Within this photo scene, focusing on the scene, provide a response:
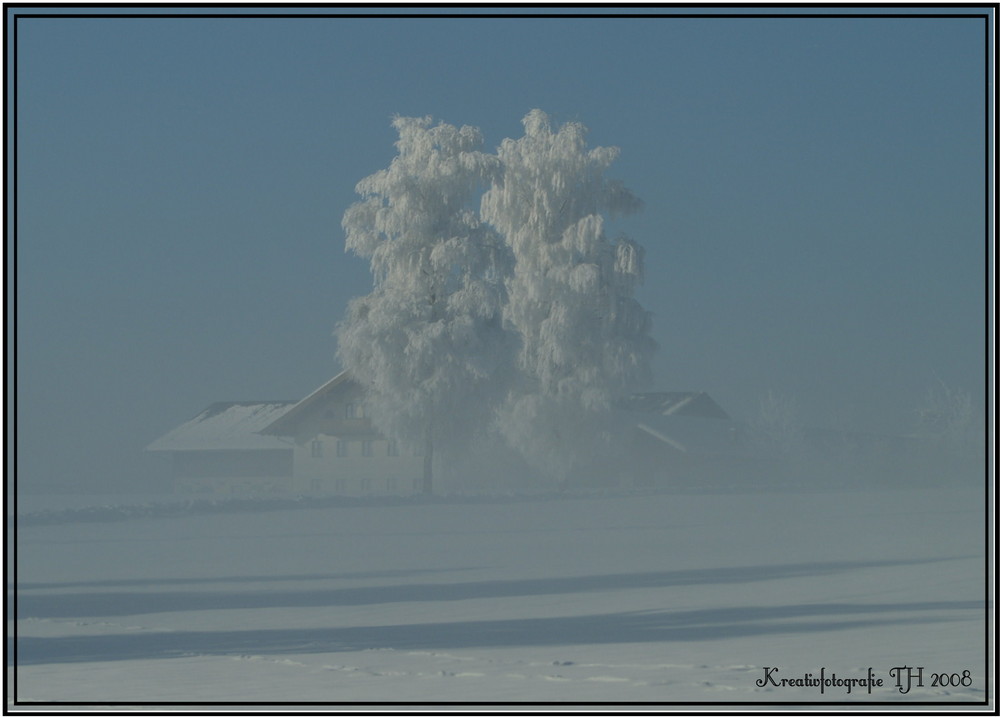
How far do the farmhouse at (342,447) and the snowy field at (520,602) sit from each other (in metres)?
0.35

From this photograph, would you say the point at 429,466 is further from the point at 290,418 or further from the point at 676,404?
the point at 676,404

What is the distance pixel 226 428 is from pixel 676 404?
4.76 metres

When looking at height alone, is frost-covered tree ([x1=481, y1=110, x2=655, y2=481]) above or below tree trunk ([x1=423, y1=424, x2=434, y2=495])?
above

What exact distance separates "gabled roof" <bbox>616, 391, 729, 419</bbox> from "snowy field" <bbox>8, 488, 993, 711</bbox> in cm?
97

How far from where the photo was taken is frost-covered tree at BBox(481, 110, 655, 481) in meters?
14.2

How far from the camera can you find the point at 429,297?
1627 centimetres

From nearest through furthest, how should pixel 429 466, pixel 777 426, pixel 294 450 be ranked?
pixel 294 450
pixel 777 426
pixel 429 466

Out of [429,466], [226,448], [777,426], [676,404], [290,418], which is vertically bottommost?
[226,448]

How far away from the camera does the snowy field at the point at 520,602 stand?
6.82m

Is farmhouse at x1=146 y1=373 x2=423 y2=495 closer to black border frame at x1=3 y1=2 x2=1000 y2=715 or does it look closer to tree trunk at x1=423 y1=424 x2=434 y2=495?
tree trunk at x1=423 y1=424 x2=434 y2=495

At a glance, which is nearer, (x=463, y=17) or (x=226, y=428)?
(x=463, y=17)

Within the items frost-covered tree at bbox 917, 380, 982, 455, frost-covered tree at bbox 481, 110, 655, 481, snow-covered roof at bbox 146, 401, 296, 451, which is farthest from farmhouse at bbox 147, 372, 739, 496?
frost-covered tree at bbox 917, 380, 982, 455

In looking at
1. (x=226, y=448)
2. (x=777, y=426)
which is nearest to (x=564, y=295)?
(x=777, y=426)

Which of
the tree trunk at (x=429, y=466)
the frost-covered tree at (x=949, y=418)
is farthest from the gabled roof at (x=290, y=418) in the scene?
the frost-covered tree at (x=949, y=418)
